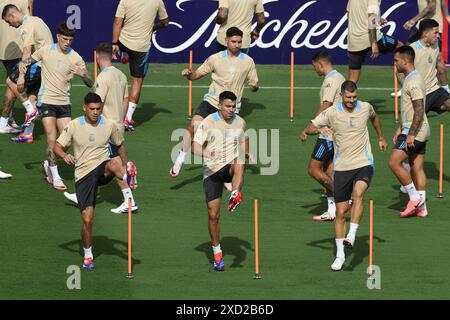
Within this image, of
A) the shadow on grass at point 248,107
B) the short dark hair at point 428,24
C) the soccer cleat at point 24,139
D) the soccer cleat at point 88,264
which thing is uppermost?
the short dark hair at point 428,24

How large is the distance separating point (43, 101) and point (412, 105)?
20.3 feet

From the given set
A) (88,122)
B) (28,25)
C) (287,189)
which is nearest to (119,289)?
(88,122)

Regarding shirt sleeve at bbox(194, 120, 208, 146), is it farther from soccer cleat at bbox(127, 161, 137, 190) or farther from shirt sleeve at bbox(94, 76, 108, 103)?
shirt sleeve at bbox(94, 76, 108, 103)

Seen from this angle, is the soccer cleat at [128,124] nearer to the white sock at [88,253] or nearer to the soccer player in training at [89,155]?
the soccer player in training at [89,155]

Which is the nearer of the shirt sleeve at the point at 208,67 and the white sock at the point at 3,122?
the shirt sleeve at the point at 208,67

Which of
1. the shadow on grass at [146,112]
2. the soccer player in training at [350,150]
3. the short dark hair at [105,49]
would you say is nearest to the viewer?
A: the soccer player in training at [350,150]

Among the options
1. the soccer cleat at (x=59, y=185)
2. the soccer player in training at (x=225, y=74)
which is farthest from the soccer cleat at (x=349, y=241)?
the soccer cleat at (x=59, y=185)

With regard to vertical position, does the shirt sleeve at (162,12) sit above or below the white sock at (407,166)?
above

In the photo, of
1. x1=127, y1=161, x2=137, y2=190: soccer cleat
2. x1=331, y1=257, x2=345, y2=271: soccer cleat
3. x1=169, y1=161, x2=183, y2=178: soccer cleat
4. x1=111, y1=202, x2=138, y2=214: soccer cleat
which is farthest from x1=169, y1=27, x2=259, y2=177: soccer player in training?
x1=331, y1=257, x2=345, y2=271: soccer cleat

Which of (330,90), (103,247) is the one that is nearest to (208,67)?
(330,90)

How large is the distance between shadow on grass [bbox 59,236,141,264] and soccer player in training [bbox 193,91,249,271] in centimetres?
137

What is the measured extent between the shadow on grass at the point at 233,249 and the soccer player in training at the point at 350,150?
142cm

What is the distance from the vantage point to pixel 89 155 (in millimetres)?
20703

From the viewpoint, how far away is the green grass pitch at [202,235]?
64.7 feet
